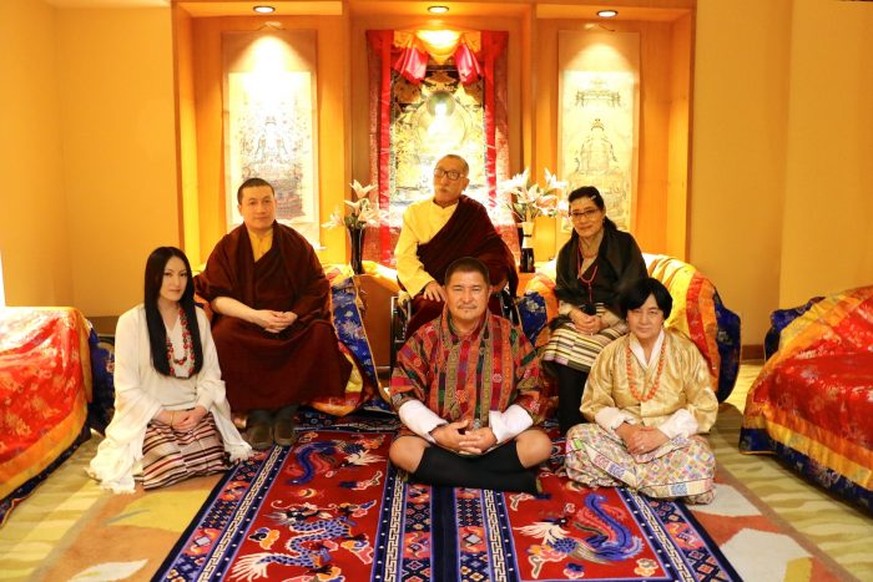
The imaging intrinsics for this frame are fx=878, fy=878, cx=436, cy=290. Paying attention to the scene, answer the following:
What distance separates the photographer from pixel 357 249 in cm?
489

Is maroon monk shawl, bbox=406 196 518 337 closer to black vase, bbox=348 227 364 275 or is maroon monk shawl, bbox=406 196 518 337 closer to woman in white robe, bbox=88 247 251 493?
black vase, bbox=348 227 364 275

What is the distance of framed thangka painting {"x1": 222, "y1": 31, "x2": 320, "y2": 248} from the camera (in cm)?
518

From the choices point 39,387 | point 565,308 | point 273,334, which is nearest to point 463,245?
point 565,308

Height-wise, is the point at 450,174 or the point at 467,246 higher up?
the point at 450,174

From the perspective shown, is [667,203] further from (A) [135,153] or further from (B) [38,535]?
(B) [38,535]

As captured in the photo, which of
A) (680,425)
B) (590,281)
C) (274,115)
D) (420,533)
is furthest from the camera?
(274,115)

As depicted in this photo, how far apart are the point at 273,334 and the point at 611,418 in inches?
61.5

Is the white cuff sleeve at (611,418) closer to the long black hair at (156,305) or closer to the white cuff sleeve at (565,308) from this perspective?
the white cuff sleeve at (565,308)

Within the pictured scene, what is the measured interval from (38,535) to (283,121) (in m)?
3.03

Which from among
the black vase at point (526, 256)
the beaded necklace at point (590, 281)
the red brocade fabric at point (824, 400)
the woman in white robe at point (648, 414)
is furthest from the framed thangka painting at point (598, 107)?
the woman in white robe at point (648, 414)

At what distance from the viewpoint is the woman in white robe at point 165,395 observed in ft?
10.7

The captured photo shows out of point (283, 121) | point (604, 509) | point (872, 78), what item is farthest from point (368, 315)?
point (872, 78)

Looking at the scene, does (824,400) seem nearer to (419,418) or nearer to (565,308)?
(565,308)

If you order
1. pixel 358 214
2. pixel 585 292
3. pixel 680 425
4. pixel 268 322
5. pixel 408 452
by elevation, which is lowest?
pixel 408 452
